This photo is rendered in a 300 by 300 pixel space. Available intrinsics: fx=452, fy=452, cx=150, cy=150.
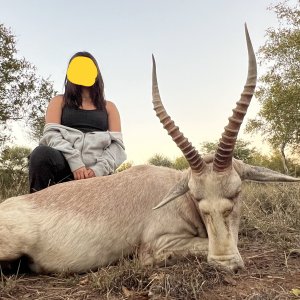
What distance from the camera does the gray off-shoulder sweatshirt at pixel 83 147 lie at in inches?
231

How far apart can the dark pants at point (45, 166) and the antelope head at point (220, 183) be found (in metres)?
2.15

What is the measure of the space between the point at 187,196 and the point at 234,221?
28.5 inches

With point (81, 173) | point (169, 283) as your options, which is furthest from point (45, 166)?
point (169, 283)

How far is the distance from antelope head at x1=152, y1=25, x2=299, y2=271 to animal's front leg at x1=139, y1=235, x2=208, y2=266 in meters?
0.42

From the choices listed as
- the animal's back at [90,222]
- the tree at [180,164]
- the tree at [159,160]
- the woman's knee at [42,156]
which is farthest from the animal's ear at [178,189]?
the tree at [159,160]

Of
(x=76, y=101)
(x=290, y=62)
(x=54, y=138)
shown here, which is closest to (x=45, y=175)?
(x=54, y=138)

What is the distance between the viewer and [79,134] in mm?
6117

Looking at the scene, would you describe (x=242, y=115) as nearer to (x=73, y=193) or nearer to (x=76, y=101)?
(x=73, y=193)

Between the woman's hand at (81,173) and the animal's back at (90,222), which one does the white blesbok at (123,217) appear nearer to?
the animal's back at (90,222)

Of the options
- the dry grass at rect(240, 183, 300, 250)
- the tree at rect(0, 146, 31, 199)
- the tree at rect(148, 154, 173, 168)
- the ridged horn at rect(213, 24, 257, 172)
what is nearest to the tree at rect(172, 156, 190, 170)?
the tree at rect(148, 154, 173, 168)

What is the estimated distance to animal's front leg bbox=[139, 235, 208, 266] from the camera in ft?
13.7

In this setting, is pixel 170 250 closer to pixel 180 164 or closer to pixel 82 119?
pixel 82 119

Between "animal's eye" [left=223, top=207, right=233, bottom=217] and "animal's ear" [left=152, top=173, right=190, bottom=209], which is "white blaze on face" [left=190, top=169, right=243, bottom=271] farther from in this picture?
"animal's ear" [left=152, top=173, right=190, bottom=209]

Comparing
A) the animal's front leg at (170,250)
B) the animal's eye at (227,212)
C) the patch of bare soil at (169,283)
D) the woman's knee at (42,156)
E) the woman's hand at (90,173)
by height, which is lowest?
the patch of bare soil at (169,283)
